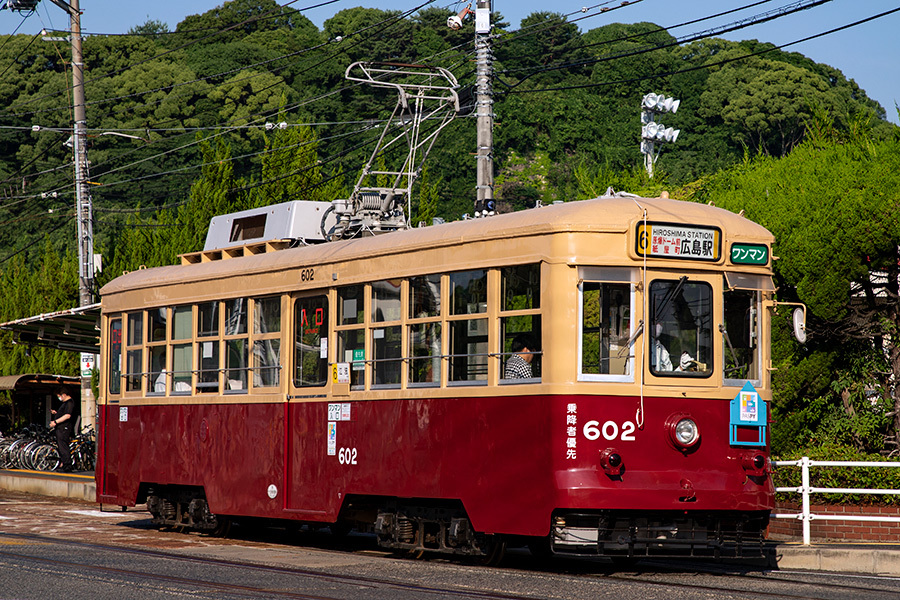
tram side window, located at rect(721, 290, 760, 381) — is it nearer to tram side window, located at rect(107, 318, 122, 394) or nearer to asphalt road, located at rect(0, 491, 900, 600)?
asphalt road, located at rect(0, 491, 900, 600)

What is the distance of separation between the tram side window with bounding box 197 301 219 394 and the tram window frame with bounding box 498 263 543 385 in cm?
456

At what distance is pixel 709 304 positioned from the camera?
10.9 m

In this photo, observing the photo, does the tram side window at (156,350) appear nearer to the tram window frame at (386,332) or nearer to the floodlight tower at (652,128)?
the tram window frame at (386,332)

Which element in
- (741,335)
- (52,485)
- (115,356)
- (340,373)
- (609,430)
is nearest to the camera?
(609,430)

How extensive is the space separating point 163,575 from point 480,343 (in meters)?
3.12

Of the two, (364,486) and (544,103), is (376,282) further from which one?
(544,103)

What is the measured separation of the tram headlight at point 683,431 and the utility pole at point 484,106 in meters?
7.16

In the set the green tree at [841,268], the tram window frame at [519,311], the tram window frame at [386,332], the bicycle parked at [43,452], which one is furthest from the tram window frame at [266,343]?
the bicycle parked at [43,452]

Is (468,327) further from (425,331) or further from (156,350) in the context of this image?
(156,350)

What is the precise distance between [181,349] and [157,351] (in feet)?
2.04

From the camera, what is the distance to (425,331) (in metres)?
11.6

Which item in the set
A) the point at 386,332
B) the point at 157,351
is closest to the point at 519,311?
the point at 386,332

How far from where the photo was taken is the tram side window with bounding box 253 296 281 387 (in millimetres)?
13531

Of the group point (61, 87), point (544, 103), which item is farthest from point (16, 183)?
point (544, 103)
